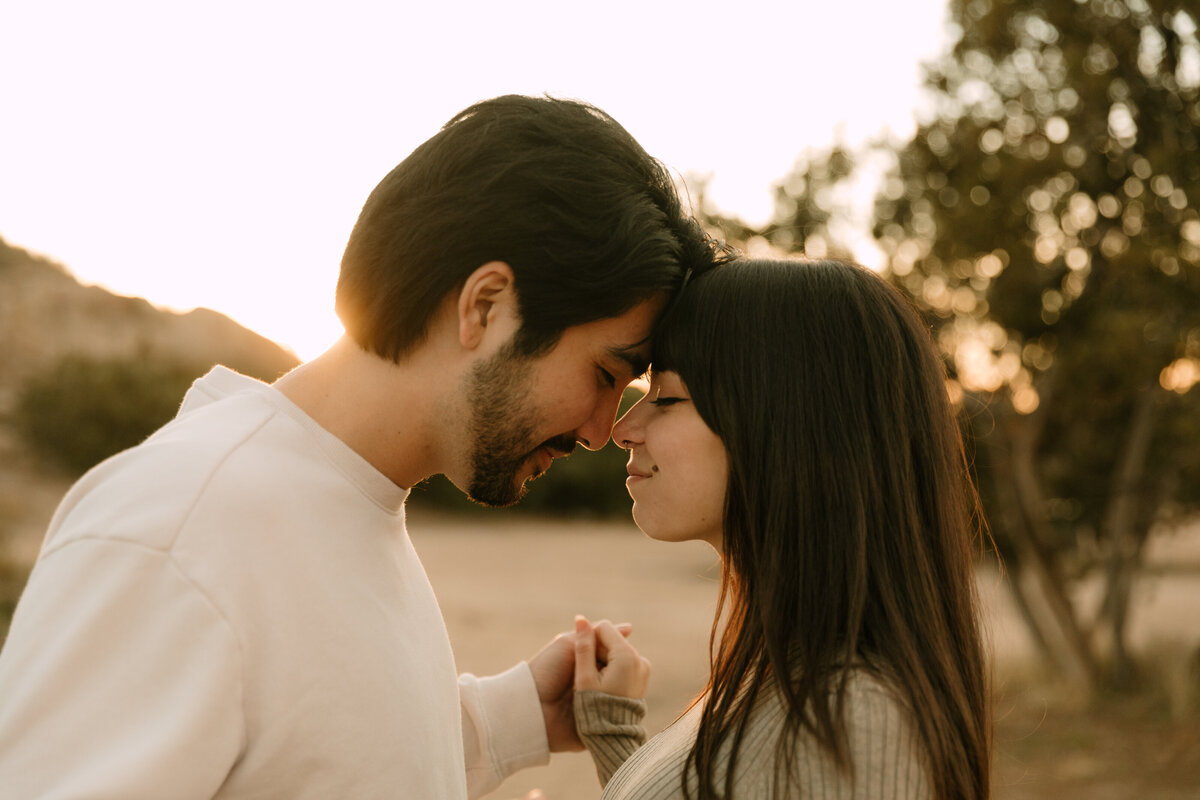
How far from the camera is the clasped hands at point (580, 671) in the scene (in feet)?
7.80

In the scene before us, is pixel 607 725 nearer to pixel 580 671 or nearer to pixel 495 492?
pixel 580 671

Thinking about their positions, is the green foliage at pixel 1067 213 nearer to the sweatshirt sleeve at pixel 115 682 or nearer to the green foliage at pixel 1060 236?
the green foliage at pixel 1060 236

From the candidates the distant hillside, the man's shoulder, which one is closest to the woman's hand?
the man's shoulder

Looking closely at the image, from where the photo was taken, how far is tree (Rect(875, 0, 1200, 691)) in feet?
21.7

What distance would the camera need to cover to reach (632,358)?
211 centimetres

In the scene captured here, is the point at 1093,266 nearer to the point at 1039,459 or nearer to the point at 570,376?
the point at 1039,459

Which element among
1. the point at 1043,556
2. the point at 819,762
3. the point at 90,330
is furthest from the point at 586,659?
the point at 90,330

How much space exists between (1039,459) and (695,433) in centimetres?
810

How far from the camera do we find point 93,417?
16.8m

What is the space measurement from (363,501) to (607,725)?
2.88 feet

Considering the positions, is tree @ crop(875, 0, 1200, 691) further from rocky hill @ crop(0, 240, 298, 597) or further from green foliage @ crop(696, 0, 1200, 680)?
rocky hill @ crop(0, 240, 298, 597)

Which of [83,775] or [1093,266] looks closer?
[83,775]

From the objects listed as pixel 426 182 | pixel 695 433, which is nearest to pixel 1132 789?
pixel 695 433

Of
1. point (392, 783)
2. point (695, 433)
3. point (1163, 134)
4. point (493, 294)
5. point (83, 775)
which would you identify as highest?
point (1163, 134)
